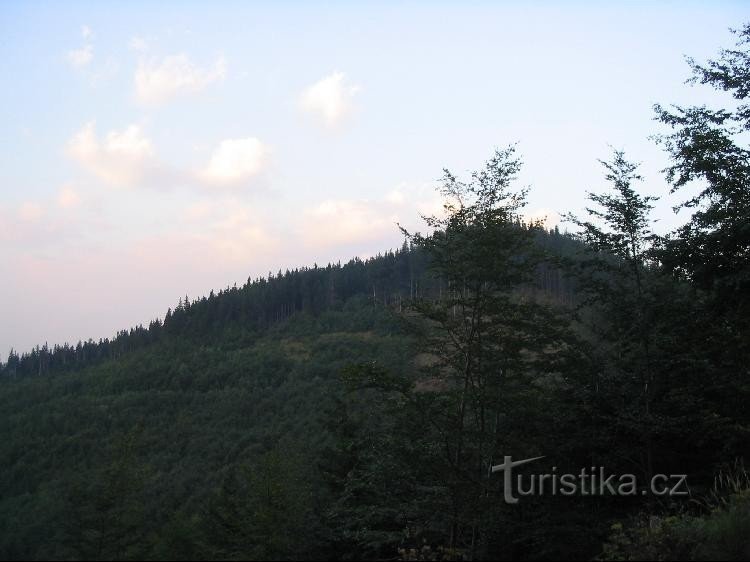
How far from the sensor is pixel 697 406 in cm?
1280

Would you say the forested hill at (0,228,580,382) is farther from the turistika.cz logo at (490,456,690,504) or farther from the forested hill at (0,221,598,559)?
the turistika.cz logo at (490,456,690,504)

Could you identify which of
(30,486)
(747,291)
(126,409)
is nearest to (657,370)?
(747,291)

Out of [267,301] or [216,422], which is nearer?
[216,422]

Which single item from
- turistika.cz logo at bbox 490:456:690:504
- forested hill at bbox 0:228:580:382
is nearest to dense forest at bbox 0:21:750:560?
turistika.cz logo at bbox 490:456:690:504

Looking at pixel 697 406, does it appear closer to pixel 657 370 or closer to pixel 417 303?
pixel 657 370

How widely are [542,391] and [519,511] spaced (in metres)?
3.21

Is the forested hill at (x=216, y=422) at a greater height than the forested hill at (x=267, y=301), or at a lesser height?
lesser

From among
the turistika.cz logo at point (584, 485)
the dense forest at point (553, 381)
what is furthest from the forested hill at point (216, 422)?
the turistika.cz logo at point (584, 485)

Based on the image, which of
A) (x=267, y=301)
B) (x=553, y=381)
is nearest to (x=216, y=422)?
(x=267, y=301)

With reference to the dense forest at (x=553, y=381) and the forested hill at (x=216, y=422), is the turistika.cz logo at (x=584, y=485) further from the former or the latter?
the forested hill at (x=216, y=422)

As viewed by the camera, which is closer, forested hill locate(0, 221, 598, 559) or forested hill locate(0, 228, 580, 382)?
forested hill locate(0, 221, 598, 559)

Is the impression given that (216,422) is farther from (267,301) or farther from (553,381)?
(553,381)

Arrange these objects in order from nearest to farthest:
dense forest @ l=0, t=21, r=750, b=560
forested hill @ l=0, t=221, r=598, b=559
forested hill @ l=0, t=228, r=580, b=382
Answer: forested hill @ l=0, t=221, r=598, b=559 < dense forest @ l=0, t=21, r=750, b=560 < forested hill @ l=0, t=228, r=580, b=382

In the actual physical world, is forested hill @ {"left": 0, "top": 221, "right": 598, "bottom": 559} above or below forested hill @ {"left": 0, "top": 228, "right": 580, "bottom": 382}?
below
